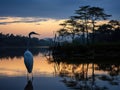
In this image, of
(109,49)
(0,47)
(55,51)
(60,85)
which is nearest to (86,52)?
(109,49)

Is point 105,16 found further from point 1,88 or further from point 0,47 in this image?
point 0,47

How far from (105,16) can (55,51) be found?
576 inches

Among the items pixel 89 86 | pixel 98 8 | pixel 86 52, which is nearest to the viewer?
pixel 89 86

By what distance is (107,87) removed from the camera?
1166cm

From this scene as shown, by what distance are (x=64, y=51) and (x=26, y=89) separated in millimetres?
26463

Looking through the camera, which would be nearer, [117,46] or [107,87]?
[107,87]

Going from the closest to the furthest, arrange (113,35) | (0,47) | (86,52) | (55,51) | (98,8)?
(86,52)
(55,51)
(98,8)
(113,35)
(0,47)

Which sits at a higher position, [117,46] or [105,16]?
[105,16]

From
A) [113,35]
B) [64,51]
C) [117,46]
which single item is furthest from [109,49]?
[113,35]

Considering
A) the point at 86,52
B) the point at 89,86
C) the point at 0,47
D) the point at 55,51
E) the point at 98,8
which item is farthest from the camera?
the point at 0,47

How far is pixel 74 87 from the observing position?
11750 millimetres

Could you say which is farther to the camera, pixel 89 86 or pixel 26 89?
pixel 89 86

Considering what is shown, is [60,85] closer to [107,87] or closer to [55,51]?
[107,87]

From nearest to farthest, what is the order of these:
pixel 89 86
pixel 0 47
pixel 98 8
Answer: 1. pixel 89 86
2. pixel 98 8
3. pixel 0 47
